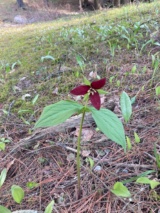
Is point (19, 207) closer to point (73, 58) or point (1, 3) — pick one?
point (73, 58)

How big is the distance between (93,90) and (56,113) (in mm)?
165

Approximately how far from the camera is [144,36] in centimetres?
248

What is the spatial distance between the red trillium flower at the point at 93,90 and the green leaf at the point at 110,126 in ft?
0.13

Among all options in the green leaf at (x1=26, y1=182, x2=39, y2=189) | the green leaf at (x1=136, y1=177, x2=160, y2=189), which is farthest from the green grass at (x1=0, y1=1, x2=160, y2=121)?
the green leaf at (x1=136, y1=177, x2=160, y2=189)

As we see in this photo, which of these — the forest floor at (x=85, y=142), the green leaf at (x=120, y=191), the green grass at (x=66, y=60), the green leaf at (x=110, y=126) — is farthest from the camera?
the green grass at (x=66, y=60)

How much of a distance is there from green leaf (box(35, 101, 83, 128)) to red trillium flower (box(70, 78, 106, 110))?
51mm

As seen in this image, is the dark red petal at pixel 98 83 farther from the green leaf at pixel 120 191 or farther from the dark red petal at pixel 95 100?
the green leaf at pixel 120 191

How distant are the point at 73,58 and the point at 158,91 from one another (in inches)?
48.9

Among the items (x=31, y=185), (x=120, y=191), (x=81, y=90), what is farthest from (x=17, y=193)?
(x=81, y=90)

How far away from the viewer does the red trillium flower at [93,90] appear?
0.75 meters

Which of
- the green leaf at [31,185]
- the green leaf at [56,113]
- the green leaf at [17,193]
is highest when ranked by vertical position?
the green leaf at [56,113]

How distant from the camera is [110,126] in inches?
29.3

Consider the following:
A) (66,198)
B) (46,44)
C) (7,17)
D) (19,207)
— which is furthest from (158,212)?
(7,17)

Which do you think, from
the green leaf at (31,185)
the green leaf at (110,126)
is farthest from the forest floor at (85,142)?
the green leaf at (110,126)
